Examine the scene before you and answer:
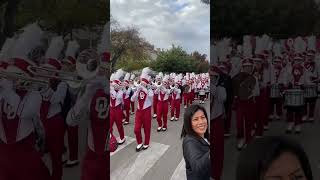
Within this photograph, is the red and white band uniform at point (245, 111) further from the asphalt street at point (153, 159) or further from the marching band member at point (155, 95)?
the marching band member at point (155, 95)

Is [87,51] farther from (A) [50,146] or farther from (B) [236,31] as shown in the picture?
(B) [236,31]

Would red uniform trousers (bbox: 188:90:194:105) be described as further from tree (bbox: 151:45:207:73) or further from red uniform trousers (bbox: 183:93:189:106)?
tree (bbox: 151:45:207:73)

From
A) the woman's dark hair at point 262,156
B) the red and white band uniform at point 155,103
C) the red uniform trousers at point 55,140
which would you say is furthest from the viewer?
the red and white band uniform at point 155,103

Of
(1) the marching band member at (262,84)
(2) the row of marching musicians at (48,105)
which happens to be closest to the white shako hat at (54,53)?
(2) the row of marching musicians at (48,105)

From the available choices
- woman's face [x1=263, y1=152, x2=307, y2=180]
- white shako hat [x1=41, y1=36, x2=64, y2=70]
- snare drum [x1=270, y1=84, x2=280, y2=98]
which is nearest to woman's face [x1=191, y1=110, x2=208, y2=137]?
snare drum [x1=270, y1=84, x2=280, y2=98]

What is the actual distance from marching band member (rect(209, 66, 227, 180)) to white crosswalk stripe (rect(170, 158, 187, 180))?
0.54 feet

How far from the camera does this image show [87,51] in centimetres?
236

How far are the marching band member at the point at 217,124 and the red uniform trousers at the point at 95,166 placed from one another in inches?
23.3

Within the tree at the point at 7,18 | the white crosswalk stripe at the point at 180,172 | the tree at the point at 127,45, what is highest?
the tree at the point at 7,18

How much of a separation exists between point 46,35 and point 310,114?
1556 millimetres

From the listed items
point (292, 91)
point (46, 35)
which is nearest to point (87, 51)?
point (46, 35)

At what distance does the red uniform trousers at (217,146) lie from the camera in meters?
2.48

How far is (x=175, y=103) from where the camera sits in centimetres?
246

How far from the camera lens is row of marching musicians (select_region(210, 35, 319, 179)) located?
8.17ft
